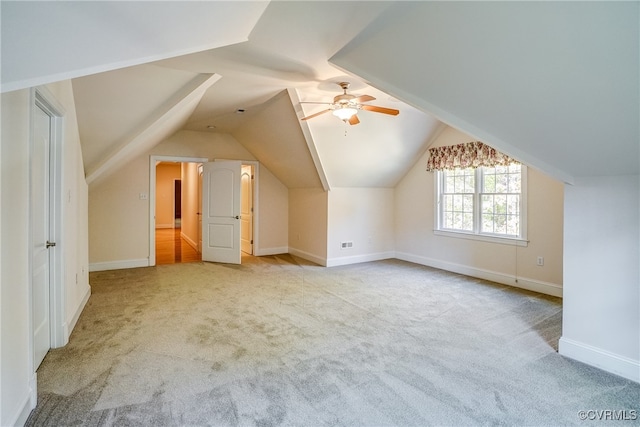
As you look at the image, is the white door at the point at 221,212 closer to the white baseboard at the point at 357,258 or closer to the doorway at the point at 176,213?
the doorway at the point at 176,213

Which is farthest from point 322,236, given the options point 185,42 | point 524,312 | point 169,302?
point 185,42

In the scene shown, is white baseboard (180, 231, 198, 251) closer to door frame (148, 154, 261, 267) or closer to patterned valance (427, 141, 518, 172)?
door frame (148, 154, 261, 267)

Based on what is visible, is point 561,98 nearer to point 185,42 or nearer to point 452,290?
point 185,42

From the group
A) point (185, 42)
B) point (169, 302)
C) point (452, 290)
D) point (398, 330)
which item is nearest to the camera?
point (185, 42)

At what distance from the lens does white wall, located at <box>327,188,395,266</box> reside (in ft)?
20.6

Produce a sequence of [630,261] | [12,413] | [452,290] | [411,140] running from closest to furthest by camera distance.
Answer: [12,413] < [630,261] < [452,290] < [411,140]

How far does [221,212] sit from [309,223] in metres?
1.77

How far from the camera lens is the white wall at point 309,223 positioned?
6.32 m

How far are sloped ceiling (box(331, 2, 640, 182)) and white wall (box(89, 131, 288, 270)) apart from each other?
4.56m

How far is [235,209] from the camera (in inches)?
249

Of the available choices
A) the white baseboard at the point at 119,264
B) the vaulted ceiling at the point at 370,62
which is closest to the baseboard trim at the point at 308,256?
the white baseboard at the point at 119,264

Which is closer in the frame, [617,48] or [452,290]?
[617,48]

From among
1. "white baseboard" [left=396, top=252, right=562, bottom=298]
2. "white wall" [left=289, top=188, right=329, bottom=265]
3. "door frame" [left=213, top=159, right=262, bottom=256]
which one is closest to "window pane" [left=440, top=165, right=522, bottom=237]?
"white baseboard" [left=396, top=252, right=562, bottom=298]

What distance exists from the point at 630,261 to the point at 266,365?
9.44 ft
